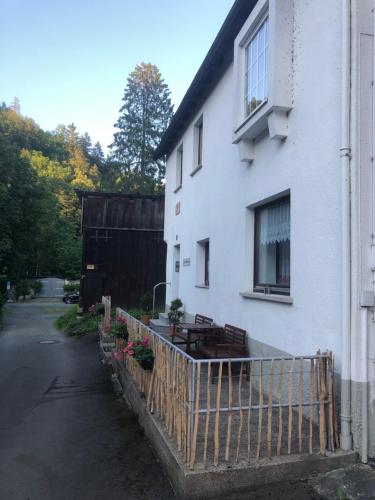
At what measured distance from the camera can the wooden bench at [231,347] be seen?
5.96m

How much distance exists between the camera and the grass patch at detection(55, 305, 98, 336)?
1580cm

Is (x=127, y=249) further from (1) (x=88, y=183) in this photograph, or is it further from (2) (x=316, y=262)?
(1) (x=88, y=183)

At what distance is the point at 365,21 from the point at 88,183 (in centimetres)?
4711

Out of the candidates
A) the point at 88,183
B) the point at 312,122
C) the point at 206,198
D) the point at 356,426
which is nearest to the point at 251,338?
the point at 356,426

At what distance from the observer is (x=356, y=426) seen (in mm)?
3643

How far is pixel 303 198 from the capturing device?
470 centimetres

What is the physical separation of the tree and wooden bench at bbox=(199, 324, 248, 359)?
27358 mm

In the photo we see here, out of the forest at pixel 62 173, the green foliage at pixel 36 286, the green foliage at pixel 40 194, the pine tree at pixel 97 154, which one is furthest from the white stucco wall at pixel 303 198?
the pine tree at pixel 97 154

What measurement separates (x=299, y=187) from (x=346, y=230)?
45.7 inches

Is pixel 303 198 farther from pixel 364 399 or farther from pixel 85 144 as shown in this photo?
pixel 85 144

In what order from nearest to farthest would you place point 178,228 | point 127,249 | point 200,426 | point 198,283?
1. point 200,426
2. point 198,283
3. point 178,228
4. point 127,249

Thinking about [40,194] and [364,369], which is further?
[40,194]

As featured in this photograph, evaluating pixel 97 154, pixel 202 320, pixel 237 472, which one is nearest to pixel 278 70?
pixel 237 472

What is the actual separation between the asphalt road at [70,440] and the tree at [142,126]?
25467 mm
